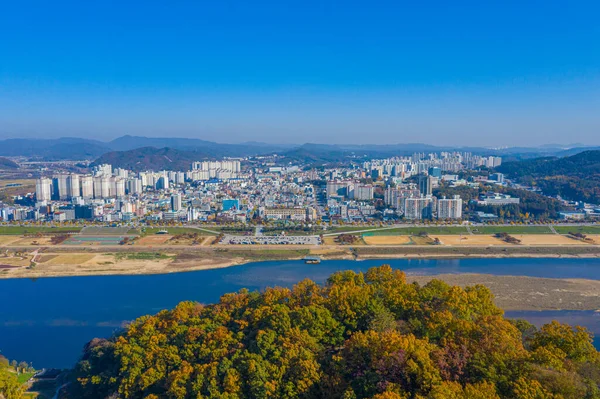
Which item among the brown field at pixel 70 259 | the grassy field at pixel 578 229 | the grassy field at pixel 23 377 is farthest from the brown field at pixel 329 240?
the grassy field at pixel 23 377

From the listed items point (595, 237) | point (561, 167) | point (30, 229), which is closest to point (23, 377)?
point (30, 229)

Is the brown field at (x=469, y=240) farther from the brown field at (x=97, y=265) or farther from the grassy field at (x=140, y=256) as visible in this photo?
the grassy field at (x=140, y=256)

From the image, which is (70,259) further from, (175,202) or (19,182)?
(19,182)

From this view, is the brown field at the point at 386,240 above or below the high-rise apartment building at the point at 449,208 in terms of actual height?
below

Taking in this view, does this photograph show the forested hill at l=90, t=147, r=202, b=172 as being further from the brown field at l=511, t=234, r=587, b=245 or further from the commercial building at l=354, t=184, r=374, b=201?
the brown field at l=511, t=234, r=587, b=245

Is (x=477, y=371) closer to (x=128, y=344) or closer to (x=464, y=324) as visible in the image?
(x=464, y=324)

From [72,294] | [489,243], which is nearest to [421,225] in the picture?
[489,243]

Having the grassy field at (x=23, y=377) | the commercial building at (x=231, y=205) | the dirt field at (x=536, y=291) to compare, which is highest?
the commercial building at (x=231, y=205)
